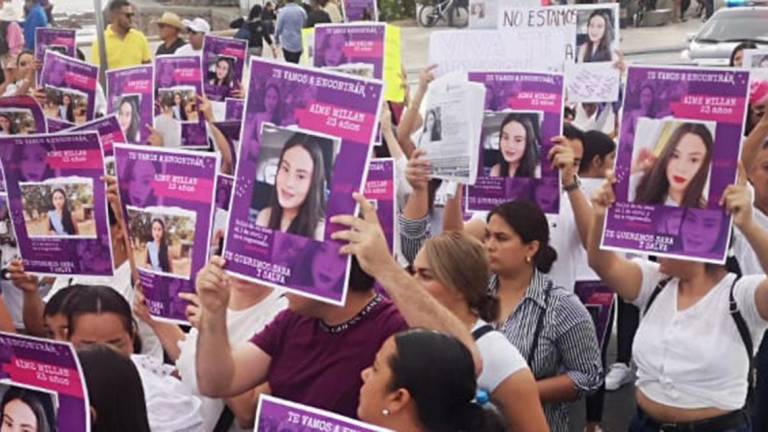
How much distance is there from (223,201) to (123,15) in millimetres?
6245

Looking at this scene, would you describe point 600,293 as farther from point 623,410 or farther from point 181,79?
point 181,79

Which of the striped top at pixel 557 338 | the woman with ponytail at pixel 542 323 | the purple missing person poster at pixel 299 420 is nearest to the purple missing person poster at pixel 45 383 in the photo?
the purple missing person poster at pixel 299 420

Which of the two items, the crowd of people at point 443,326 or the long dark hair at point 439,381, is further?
the crowd of people at point 443,326

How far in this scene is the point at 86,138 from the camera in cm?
375

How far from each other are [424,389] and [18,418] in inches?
36.0

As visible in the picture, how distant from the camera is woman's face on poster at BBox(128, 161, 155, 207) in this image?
3.40 metres

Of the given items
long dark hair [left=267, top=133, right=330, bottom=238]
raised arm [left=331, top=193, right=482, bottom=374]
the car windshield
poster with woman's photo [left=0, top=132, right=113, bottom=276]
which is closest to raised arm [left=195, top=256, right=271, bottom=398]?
long dark hair [left=267, top=133, right=330, bottom=238]

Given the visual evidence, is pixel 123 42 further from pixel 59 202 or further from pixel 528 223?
pixel 528 223

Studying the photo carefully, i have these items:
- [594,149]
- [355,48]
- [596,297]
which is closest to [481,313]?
[596,297]

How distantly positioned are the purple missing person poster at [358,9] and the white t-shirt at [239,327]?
509 cm

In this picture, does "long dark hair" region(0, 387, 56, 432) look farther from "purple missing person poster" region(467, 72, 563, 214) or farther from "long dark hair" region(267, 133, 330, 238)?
"purple missing person poster" region(467, 72, 563, 214)

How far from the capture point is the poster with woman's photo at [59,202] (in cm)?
376

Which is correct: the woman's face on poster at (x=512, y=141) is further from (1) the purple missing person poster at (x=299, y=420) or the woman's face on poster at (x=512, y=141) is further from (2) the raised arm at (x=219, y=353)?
(1) the purple missing person poster at (x=299, y=420)

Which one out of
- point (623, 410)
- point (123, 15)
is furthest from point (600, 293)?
point (123, 15)
